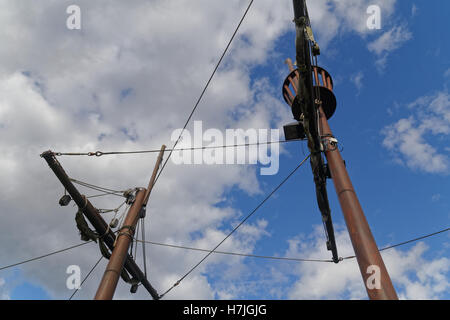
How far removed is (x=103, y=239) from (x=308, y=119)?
832cm

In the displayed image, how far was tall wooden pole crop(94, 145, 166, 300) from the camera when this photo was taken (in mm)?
7609

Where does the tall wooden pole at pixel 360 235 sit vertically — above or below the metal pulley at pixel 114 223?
below

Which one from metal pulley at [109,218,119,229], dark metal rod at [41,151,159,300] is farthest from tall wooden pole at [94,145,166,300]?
dark metal rod at [41,151,159,300]

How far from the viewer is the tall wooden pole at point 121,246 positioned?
7.61m

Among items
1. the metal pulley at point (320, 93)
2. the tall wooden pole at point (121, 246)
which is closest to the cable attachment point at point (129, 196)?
the tall wooden pole at point (121, 246)

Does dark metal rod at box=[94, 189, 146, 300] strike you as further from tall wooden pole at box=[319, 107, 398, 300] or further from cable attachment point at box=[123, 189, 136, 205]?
tall wooden pole at box=[319, 107, 398, 300]

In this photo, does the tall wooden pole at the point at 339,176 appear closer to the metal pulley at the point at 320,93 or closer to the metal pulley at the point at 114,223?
the metal pulley at the point at 320,93

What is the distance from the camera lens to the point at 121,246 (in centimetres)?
917

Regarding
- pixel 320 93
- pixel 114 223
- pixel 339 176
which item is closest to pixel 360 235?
pixel 339 176
